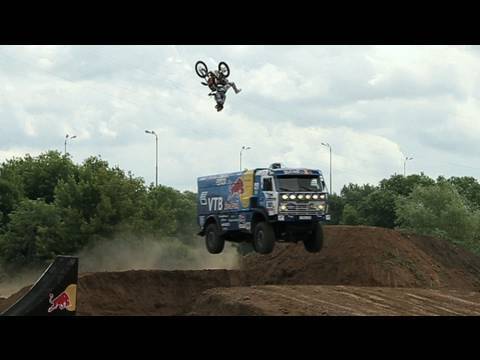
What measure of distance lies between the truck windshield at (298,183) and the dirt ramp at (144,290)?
6638 mm

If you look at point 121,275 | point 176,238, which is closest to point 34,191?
point 176,238

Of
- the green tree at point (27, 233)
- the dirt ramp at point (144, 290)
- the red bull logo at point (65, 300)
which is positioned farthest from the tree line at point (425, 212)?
the red bull logo at point (65, 300)

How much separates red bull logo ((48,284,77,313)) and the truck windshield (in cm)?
1179

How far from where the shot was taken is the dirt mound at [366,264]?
32.9m

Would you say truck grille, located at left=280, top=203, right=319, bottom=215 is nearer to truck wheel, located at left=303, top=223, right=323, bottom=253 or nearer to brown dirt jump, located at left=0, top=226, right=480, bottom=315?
truck wheel, located at left=303, top=223, right=323, bottom=253

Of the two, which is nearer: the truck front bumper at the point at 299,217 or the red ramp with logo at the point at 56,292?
the red ramp with logo at the point at 56,292

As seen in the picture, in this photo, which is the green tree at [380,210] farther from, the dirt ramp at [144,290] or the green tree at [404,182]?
the dirt ramp at [144,290]

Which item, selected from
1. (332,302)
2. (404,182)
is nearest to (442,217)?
(404,182)

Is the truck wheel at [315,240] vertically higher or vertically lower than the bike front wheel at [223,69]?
lower

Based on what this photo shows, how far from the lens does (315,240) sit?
95.2ft

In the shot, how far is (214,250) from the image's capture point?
101 feet

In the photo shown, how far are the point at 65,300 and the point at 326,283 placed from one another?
62.9 feet
